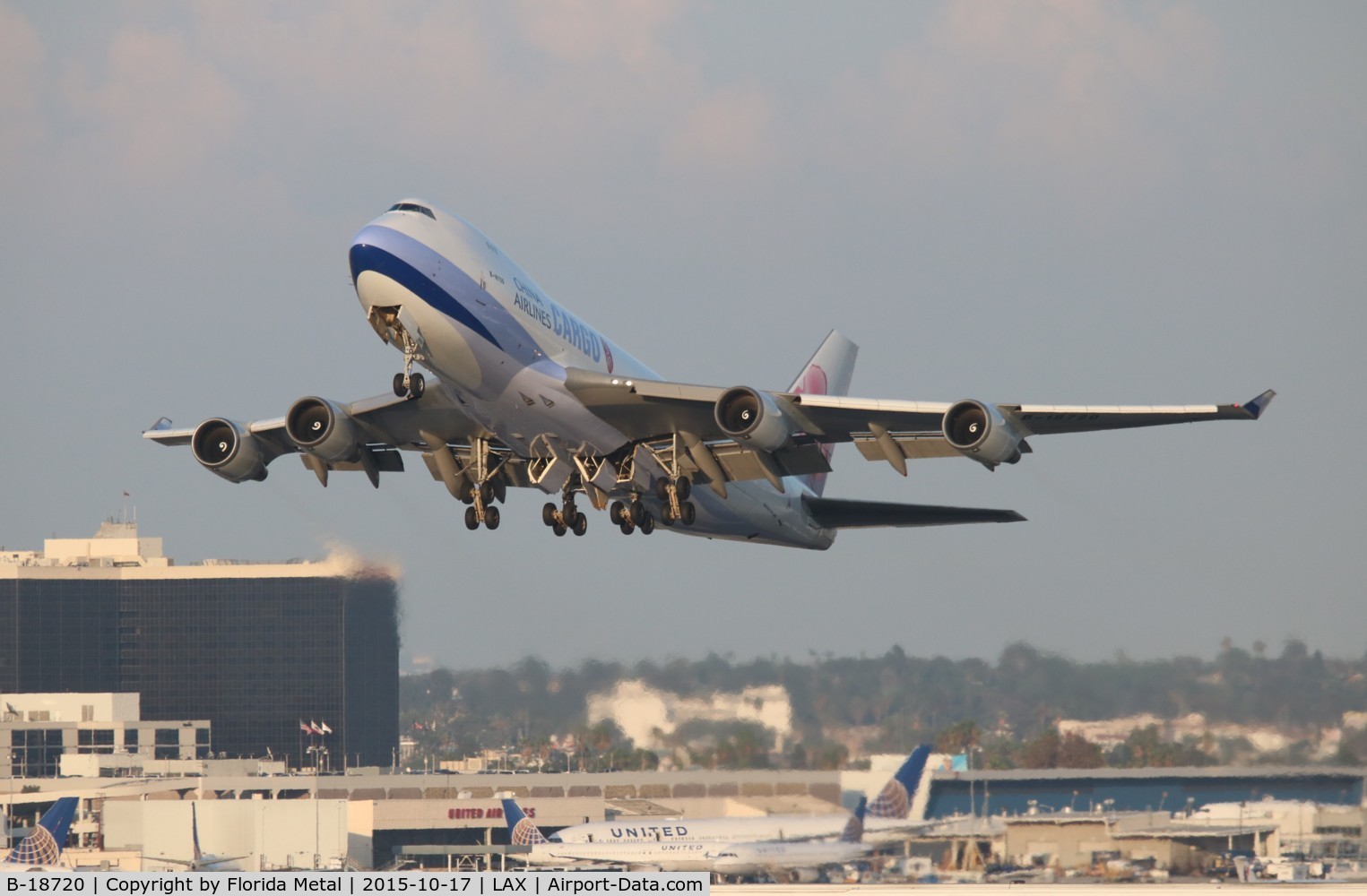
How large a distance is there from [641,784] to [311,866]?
417 inches

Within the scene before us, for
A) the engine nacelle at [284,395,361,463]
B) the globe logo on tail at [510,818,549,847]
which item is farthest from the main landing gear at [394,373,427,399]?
the globe logo on tail at [510,818,549,847]

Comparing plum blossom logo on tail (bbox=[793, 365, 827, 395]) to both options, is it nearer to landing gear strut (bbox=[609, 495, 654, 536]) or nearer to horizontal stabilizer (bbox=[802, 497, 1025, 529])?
horizontal stabilizer (bbox=[802, 497, 1025, 529])

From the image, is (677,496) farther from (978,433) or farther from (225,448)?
(225,448)

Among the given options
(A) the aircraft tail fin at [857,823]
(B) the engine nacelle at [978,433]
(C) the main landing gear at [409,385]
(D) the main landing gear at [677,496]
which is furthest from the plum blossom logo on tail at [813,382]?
(C) the main landing gear at [409,385]

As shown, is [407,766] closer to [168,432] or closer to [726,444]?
[168,432]

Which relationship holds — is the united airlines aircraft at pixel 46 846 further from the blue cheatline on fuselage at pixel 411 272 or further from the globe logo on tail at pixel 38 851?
the blue cheatline on fuselage at pixel 411 272

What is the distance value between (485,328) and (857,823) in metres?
17.2

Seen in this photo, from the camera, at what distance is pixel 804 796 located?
4309 cm

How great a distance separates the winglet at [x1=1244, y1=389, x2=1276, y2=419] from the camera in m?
31.2

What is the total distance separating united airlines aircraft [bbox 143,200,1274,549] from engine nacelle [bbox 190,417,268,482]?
38 millimetres

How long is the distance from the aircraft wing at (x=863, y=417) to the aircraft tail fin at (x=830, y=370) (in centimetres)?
1061

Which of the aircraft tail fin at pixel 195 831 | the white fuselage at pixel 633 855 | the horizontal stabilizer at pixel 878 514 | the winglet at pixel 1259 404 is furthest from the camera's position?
the aircraft tail fin at pixel 195 831

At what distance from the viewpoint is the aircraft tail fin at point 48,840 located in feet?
156

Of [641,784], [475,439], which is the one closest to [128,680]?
[641,784]
